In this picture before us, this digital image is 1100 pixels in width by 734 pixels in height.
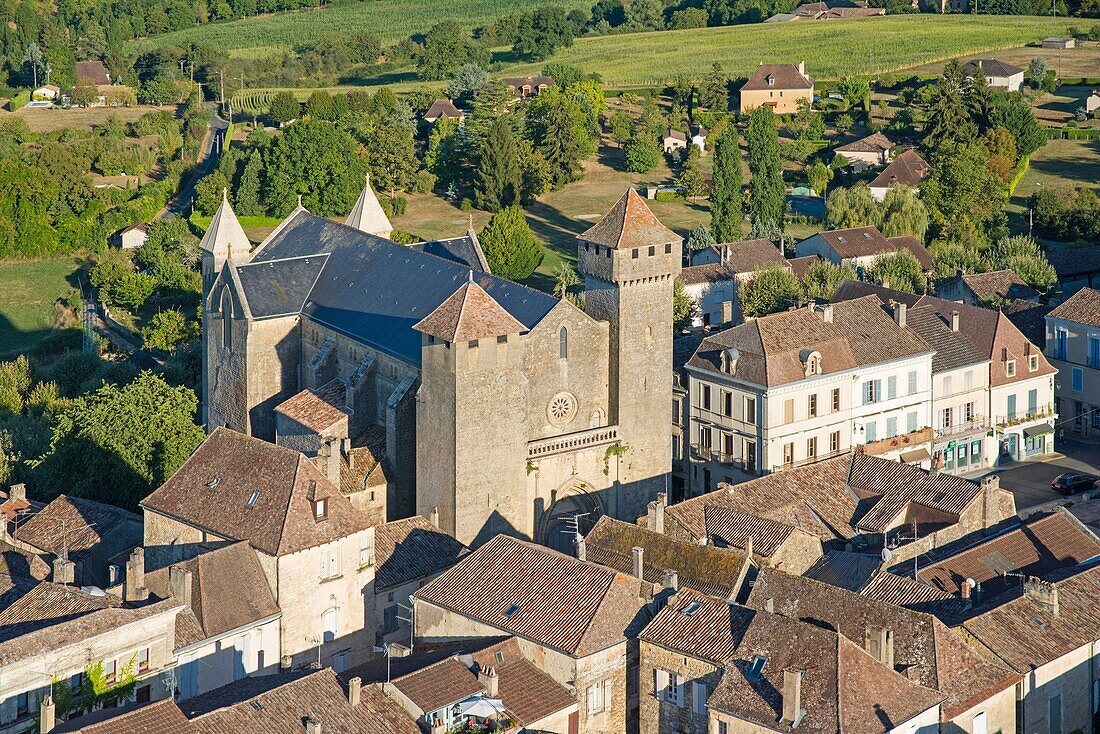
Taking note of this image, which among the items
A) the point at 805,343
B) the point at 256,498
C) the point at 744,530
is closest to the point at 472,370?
the point at 256,498

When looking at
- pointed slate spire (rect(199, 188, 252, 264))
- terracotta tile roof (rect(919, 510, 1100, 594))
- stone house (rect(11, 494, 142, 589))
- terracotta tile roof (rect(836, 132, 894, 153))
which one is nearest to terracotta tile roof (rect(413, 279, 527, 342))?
stone house (rect(11, 494, 142, 589))

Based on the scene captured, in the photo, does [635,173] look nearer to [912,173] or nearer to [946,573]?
[912,173]

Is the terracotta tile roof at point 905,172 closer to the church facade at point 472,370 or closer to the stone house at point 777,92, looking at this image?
the stone house at point 777,92

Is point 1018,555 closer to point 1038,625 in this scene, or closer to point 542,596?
point 1038,625

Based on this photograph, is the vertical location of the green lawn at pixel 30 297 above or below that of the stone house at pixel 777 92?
below

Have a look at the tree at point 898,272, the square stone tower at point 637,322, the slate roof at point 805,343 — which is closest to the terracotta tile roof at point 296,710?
the square stone tower at point 637,322

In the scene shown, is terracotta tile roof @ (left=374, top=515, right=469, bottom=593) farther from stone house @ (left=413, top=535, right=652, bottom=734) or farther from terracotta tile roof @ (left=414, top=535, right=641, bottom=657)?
stone house @ (left=413, top=535, right=652, bottom=734)
